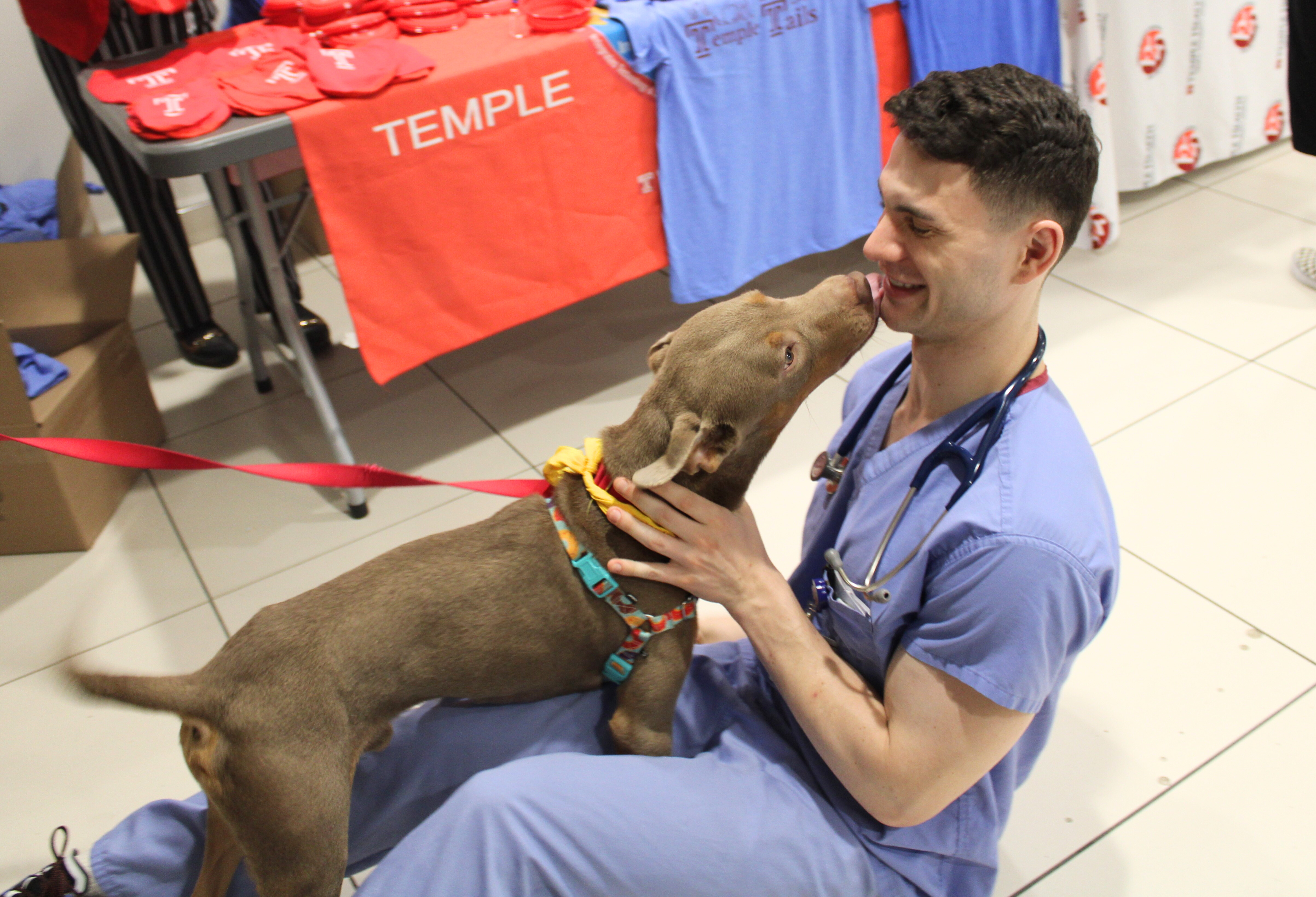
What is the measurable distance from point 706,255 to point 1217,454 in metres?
1.56

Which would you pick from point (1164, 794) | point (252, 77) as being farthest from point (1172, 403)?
point (252, 77)

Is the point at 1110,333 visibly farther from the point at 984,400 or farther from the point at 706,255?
the point at 984,400

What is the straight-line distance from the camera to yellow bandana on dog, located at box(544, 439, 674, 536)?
1448 millimetres

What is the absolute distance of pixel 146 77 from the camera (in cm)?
226

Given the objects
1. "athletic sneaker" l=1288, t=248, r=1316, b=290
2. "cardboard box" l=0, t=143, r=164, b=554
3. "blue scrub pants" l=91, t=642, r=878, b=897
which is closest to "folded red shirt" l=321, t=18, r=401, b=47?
"cardboard box" l=0, t=143, r=164, b=554

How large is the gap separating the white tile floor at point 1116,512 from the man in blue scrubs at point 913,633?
0.62 m

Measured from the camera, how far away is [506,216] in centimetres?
251

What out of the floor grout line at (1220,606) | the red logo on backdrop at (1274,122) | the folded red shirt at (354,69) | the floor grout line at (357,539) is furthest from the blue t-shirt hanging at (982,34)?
the floor grout line at (357,539)

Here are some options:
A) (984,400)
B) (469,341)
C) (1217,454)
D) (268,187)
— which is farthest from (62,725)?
(1217,454)

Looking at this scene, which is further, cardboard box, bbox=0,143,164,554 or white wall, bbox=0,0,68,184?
white wall, bbox=0,0,68,184

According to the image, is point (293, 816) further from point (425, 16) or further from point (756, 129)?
point (756, 129)

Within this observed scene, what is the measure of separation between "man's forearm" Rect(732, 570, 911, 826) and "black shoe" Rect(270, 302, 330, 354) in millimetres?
2388

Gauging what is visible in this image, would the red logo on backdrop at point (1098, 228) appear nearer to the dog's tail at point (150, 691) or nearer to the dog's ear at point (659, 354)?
the dog's ear at point (659, 354)

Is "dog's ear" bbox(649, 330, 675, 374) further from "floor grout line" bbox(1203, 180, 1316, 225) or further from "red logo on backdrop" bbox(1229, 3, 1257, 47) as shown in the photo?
"red logo on backdrop" bbox(1229, 3, 1257, 47)
